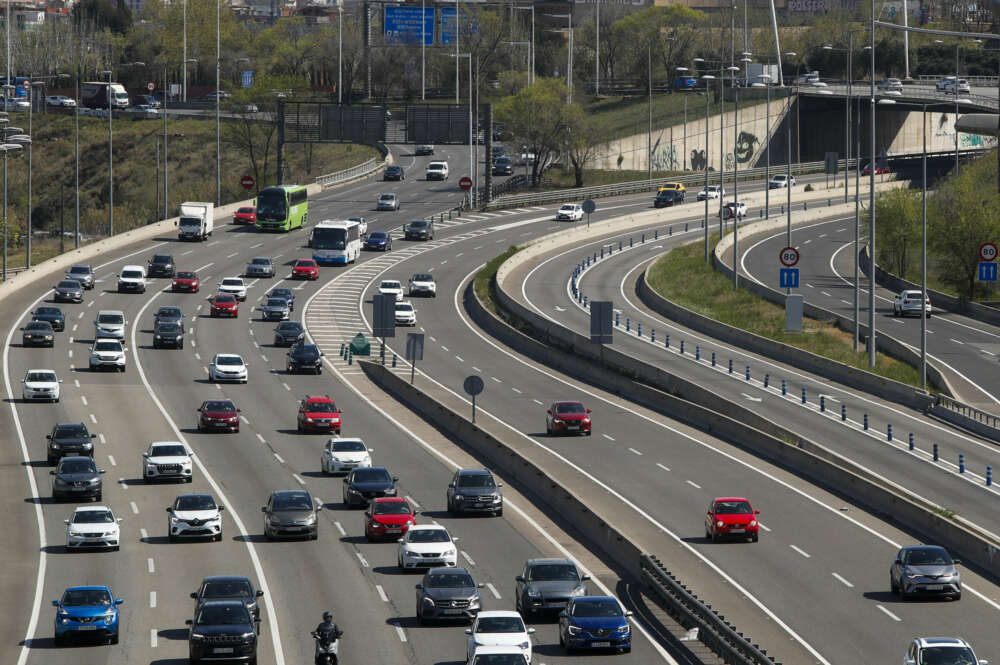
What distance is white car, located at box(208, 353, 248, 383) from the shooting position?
66812mm

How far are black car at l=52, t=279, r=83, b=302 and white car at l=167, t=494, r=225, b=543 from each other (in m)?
48.5

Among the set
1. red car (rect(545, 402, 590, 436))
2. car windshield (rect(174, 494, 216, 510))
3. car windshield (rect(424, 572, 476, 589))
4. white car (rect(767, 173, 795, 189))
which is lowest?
red car (rect(545, 402, 590, 436))

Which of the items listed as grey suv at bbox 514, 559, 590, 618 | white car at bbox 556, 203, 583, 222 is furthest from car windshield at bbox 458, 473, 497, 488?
white car at bbox 556, 203, 583, 222

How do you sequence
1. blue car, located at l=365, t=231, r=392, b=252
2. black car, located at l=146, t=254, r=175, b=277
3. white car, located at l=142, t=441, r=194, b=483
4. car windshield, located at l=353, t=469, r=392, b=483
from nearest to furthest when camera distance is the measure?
car windshield, located at l=353, t=469, r=392, b=483 < white car, located at l=142, t=441, r=194, b=483 < black car, located at l=146, t=254, r=175, b=277 < blue car, located at l=365, t=231, r=392, b=252

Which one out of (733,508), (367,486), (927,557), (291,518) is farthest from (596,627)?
(367,486)

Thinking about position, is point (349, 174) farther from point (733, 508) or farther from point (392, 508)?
point (733, 508)

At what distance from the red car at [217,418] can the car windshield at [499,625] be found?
29.7 m

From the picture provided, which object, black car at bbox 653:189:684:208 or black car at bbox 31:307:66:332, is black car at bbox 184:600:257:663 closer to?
black car at bbox 31:307:66:332

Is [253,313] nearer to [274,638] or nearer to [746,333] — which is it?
[746,333]

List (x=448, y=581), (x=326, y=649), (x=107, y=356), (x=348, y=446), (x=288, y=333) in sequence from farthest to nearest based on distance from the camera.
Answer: (x=288, y=333)
(x=107, y=356)
(x=348, y=446)
(x=448, y=581)
(x=326, y=649)

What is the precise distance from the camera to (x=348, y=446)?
50250 millimetres

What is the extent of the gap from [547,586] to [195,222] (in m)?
78.7

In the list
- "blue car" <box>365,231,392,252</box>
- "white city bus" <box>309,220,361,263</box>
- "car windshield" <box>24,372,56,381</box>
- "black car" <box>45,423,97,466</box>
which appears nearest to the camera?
"black car" <box>45,423,97,466</box>

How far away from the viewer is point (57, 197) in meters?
170
